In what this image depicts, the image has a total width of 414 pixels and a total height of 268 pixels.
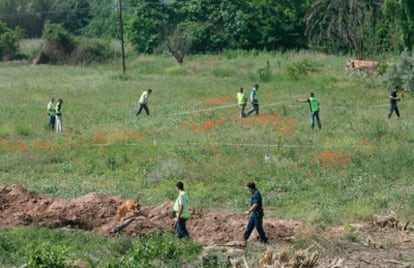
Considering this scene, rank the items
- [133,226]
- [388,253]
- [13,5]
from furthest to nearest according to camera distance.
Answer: [13,5], [133,226], [388,253]

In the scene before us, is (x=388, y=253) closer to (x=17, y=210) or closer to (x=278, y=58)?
(x=17, y=210)

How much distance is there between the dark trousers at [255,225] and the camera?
667 inches

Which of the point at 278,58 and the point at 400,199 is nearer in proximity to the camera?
the point at 400,199

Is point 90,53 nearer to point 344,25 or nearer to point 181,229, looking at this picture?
point 344,25

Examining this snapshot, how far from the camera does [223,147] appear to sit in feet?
89.0

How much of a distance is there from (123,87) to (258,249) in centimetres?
3077

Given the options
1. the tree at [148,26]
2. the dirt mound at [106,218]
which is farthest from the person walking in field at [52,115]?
the tree at [148,26]

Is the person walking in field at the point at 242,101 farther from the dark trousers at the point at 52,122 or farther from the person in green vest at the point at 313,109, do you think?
the dark trousers at the point at 52,122

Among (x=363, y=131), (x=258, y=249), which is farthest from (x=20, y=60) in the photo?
(x=258, y=249)

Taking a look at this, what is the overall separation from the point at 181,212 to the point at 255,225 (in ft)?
5.07

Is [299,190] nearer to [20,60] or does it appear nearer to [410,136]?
[410,136]

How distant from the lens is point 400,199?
20.2 meters

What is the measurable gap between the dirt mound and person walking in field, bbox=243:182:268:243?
563 mm

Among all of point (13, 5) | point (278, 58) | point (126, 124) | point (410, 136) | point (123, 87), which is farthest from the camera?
point (13, 5)
